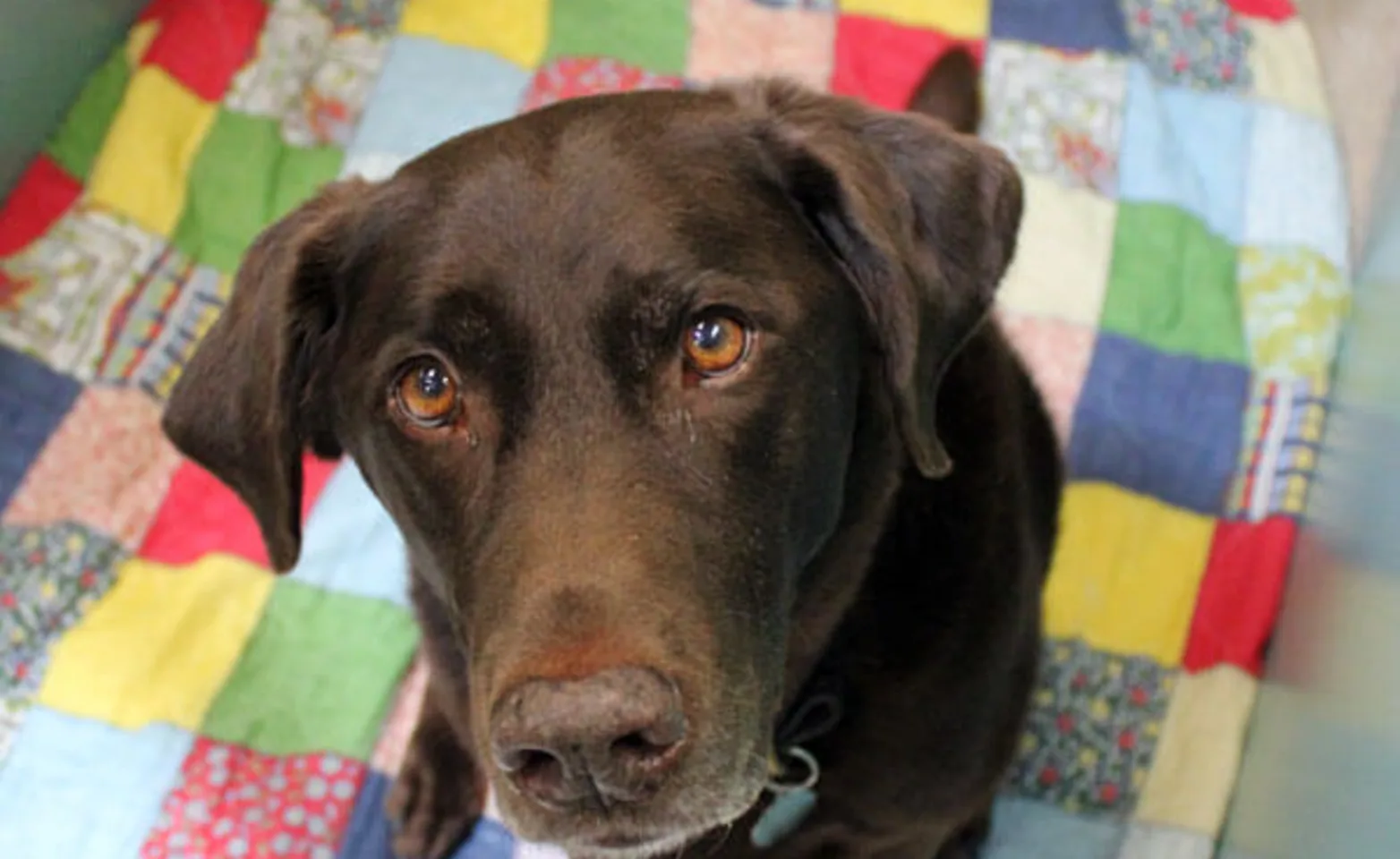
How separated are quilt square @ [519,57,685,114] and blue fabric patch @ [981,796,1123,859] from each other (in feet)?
4.17

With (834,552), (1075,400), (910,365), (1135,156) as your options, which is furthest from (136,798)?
(1135,156)

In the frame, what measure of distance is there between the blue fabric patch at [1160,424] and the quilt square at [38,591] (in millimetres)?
1382

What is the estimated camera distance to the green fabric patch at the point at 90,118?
2.51 meters

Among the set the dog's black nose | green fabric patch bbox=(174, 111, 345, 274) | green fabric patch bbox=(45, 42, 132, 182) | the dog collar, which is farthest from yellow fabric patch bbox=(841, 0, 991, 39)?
the dog's black nose

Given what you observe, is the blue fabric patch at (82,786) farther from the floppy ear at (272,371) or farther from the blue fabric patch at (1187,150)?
the blue fabric patch at (1187,150)

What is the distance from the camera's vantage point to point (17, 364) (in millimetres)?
2273

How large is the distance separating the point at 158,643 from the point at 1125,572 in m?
1.32

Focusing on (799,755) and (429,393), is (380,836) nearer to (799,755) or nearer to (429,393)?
(799,755)

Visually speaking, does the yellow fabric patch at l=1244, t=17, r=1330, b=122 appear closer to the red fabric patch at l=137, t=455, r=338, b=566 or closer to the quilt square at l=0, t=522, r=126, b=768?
the red fabric patch at l=137, t=455, r=338, b=566

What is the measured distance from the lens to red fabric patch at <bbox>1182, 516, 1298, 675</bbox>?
2057 millimetres

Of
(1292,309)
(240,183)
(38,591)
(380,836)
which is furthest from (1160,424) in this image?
(38,591)

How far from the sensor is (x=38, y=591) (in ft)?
6.93

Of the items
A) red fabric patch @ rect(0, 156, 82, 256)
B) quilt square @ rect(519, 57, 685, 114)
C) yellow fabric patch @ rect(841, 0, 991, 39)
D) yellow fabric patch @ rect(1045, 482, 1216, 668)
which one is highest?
yellow fabric patch @ rect(841, 0, 991, 39)

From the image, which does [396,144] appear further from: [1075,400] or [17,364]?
[1075,400]
